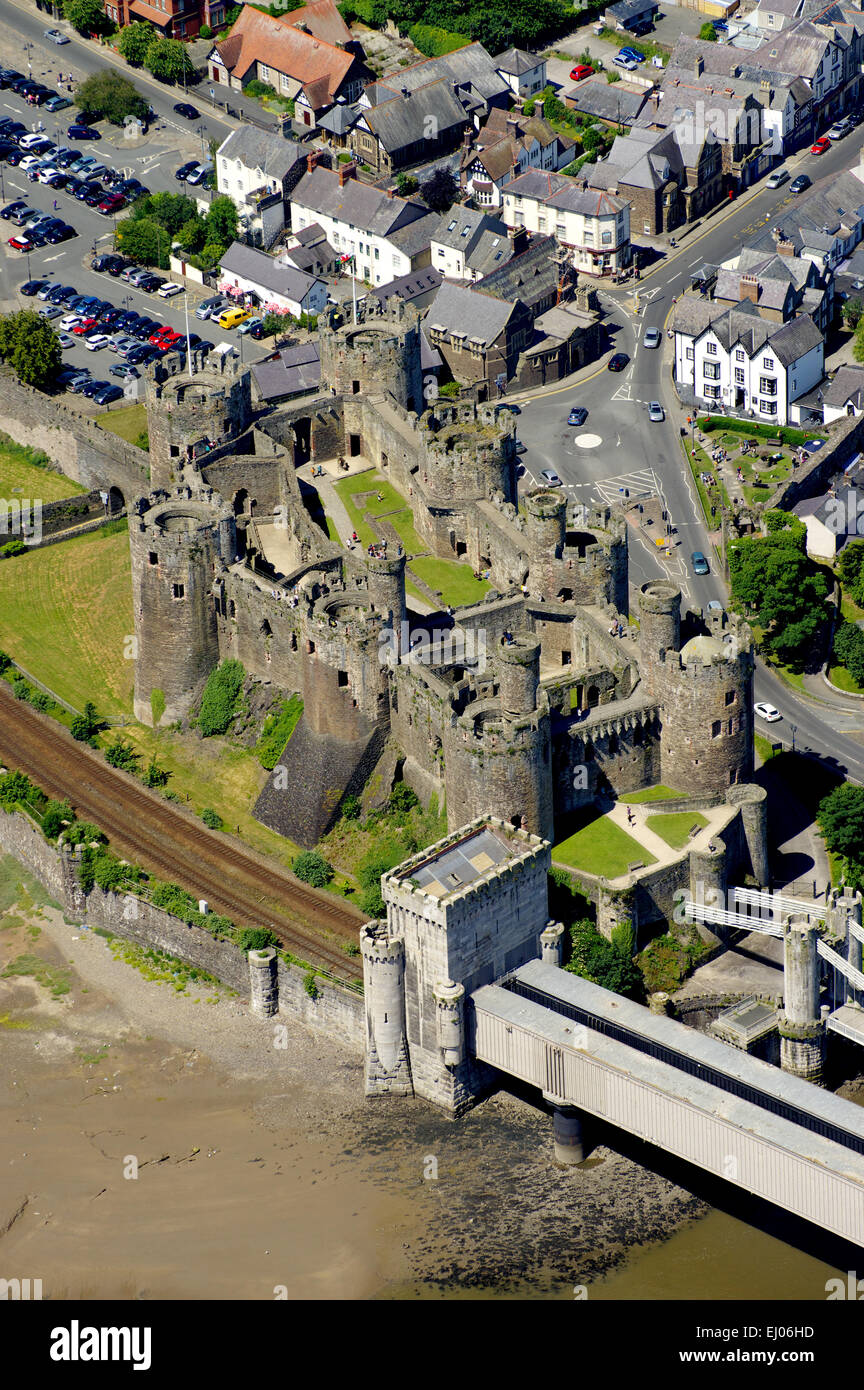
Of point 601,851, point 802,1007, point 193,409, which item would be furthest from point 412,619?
point 802,1007

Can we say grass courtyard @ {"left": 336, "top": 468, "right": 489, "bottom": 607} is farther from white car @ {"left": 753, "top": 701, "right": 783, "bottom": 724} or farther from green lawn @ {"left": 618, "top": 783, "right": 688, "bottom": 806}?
white car @ {"left": 753, "top": 701, "right": 783, "bottom": 724}

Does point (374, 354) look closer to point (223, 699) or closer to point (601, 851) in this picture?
point (223, 699)

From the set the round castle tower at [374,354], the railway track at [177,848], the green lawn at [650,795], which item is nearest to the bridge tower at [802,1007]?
the green lawn at [650,795]

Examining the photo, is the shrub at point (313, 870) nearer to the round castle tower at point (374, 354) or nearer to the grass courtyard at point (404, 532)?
the grass courtyard at point (404, 532)

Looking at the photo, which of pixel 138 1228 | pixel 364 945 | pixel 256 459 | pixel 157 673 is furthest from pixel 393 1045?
pixel 256 459

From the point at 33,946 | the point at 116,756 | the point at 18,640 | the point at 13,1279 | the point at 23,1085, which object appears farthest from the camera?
the point at 18,640

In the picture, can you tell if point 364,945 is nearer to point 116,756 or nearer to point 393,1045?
point 393,1045
